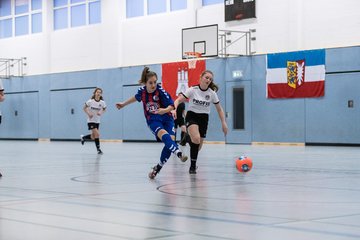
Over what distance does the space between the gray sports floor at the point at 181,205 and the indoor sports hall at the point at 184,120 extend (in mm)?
29

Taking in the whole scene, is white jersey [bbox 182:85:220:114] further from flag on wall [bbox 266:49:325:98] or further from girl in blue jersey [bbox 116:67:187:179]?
flag on wall [bbox 266:49:325:98]

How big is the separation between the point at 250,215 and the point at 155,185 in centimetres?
394

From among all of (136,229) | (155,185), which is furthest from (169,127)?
(136,229)

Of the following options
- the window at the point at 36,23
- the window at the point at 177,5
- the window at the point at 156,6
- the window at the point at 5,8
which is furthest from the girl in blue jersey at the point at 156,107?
the window at the point at 5,8

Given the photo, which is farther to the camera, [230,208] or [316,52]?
[316,52]

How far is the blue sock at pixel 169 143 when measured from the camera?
1183 cm

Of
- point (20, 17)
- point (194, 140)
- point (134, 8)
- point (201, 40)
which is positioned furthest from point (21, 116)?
point (194, 140)

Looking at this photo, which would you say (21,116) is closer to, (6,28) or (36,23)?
(6,28)

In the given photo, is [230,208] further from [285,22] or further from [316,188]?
[285,22]

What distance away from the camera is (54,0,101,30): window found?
137 feet

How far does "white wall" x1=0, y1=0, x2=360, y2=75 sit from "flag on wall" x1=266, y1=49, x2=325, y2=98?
439 millimetres

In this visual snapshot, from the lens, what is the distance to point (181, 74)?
119 ft

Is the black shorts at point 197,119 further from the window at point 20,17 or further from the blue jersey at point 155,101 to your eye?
the window at point 20,17

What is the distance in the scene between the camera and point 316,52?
30.5m
